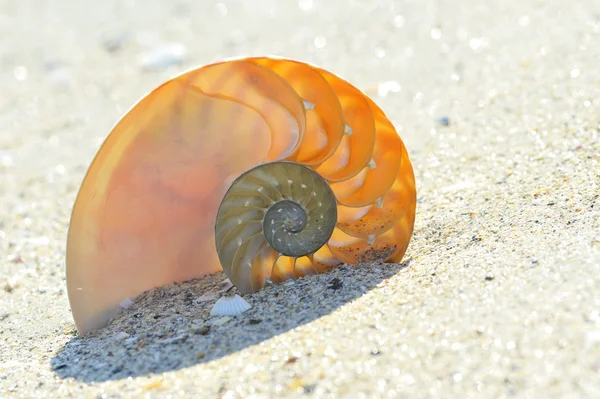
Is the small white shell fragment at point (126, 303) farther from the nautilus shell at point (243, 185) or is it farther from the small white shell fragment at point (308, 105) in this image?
the small white shell fragment at point (308, 105)

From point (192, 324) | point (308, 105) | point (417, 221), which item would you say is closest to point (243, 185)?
point (308, 105)

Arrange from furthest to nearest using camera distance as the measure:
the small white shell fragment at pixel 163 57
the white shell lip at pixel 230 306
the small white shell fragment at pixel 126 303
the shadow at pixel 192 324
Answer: the small white shell fragment at pixel 163 57, the small white shell fragment at pixel 126 303, the white shell lip at pixel 230 306, the shadow at pixel 192 324

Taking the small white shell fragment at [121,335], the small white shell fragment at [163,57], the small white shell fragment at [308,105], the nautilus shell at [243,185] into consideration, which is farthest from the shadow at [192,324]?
the small white shell fragment at [163,57]

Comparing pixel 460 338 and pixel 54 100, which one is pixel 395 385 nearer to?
pixel 460 338

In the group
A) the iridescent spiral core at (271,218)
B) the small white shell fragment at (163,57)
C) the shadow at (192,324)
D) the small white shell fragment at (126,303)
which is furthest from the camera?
the small white shell fragment at (163,57)

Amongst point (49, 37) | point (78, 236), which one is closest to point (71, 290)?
point (78, 236)

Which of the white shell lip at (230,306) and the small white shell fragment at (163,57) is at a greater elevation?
the small white shell fragment at (163,57)
